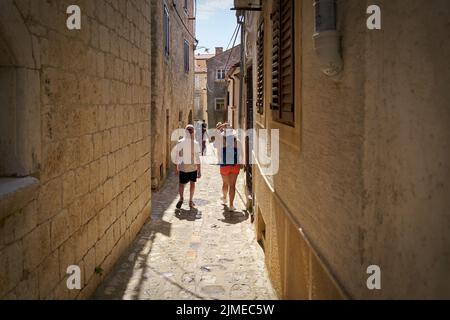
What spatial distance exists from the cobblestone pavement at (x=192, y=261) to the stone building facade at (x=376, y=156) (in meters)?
1.44

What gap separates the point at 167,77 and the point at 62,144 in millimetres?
10064

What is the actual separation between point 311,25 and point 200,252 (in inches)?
144

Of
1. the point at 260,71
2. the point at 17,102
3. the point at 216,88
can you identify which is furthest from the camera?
the point at 216,88

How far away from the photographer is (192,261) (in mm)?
5480

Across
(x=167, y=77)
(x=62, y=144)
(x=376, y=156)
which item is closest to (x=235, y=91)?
(x=167, y=77)

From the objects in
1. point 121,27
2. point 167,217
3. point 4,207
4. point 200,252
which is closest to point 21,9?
point 4,207

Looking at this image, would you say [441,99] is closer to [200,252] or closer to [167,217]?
[200,252]

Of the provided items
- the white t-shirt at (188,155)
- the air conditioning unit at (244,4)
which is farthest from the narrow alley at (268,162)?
the white t-shirt at (188,155)

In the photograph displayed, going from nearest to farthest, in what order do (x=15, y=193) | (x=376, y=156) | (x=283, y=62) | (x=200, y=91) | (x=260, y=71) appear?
(x=376, y=156)
(x=15, y=193)
(x=283, y=62)
(x=260, y=71)
(x=200, y=91)

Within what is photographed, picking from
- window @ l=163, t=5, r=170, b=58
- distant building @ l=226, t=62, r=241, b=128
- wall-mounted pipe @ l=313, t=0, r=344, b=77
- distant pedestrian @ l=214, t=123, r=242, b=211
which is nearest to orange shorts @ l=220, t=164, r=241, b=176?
distant pedestrian @ l=214, t=123, r=242, b=211

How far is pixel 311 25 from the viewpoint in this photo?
2.98 metres

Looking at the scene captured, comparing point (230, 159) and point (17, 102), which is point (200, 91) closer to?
point (230, 159)

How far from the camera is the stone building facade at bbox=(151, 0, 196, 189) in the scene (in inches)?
432

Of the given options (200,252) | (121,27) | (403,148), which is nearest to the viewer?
(403,148)
